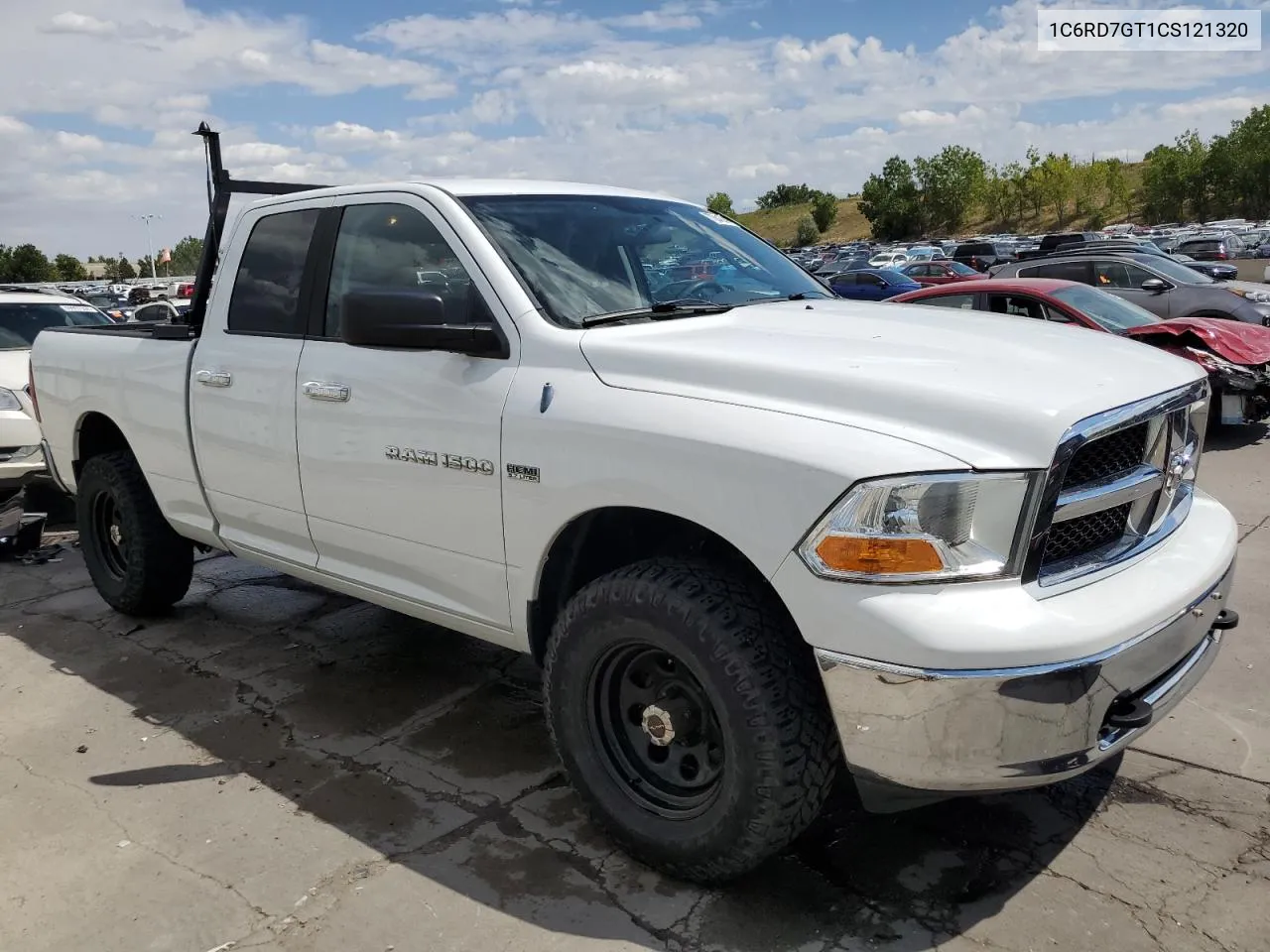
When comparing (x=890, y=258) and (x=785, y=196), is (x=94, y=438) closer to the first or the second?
(x=890, y=258)

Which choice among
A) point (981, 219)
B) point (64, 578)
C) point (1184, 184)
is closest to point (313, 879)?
point (64, 578)

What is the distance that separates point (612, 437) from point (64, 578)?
501 cm

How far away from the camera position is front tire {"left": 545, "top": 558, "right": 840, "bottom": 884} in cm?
256

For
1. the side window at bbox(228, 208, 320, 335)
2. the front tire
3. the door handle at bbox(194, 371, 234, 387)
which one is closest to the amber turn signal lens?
the front tire

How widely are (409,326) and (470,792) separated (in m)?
1.56

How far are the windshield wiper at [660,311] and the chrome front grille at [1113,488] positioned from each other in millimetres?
1312

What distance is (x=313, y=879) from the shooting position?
303cm

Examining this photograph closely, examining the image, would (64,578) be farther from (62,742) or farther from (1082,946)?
(1082,946)

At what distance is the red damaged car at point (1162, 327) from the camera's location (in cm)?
842

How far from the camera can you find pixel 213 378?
4199mm

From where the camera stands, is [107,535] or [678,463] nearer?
[678,463]

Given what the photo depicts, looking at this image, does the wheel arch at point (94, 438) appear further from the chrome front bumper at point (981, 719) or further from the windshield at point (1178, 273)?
the windshield at point (1178, 273)

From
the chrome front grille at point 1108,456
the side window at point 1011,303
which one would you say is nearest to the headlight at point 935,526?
the chrome front grille at point 1108,456

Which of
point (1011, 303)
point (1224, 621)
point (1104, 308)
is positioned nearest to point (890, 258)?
point (1104, 308)
